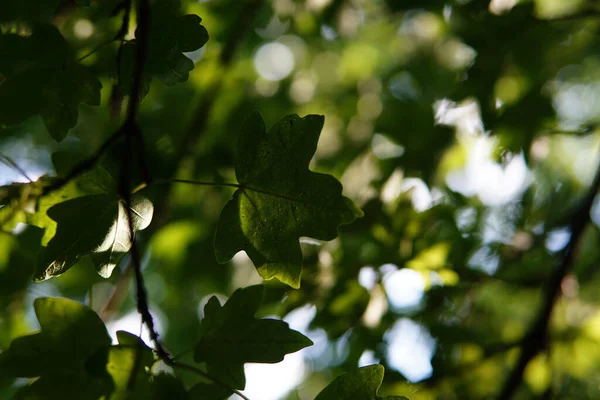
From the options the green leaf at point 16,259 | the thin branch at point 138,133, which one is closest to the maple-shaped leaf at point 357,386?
the thin branch at point 138,133

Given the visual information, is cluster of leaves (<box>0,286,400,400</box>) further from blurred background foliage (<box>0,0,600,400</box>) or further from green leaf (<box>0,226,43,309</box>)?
green leaf (<box>0,226,43,309</box>)

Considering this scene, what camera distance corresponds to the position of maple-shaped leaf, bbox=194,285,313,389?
3.90ft

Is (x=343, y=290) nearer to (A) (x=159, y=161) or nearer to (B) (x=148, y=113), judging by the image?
(A) (x=159, y=161)

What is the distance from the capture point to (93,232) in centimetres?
116

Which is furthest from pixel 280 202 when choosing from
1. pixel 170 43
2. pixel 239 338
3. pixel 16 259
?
pixel 16 259

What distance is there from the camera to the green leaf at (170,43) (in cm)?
118

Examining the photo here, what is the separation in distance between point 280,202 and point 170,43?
16.0 inches

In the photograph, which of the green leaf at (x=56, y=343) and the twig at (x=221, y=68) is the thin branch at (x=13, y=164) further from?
the twig at (x=221, y=68)

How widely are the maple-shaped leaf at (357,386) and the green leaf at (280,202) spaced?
22 centimetres

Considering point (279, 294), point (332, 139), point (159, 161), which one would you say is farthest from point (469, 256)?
point (332, 139)

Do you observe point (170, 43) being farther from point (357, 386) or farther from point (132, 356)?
point (357, 386)

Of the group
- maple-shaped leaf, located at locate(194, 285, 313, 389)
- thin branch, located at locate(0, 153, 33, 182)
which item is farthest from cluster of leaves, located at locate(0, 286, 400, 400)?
thin branch, located at locate(0, 153, 33, 182)

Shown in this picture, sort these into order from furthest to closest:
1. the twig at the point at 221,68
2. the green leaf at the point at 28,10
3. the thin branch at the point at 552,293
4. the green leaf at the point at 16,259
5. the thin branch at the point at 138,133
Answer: the twig at the point at 221,68 → the thin branch at the point at 552,293 → the green leaf at the point at 16,259 → the green leaf at the point at 28,10 → the thin branch at the point at 138,133

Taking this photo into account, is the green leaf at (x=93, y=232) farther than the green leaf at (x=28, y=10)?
No
